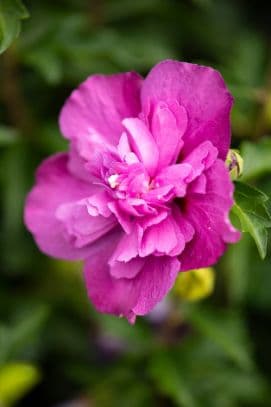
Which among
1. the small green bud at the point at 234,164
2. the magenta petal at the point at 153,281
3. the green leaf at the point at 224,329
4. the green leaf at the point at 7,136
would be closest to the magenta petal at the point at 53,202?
the magenta petal at the point at 153,281

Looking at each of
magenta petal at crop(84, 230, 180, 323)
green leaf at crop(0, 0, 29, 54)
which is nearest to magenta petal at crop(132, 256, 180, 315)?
magenta petal at crop(84, 230, 180, 323)

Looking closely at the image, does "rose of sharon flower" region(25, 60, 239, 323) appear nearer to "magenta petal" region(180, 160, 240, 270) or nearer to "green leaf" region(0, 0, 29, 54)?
"magenta petal" region(180, 160, 240, 270)

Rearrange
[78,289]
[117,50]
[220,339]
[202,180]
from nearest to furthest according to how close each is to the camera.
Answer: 1. [202,180]
2. [220,339]
3. [117,50]
4. [78,289]

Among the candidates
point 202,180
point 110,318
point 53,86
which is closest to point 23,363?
point 110,318

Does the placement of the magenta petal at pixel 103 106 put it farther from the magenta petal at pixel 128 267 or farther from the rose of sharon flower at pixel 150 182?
the magenta petal at pixel 128 267

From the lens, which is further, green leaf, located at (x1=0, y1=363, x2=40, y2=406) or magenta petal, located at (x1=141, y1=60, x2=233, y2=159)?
green leaf, located at (x1=0, y1=363, x2=40, y2=406)

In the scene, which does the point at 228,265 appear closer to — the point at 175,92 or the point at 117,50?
the point at 117,50
